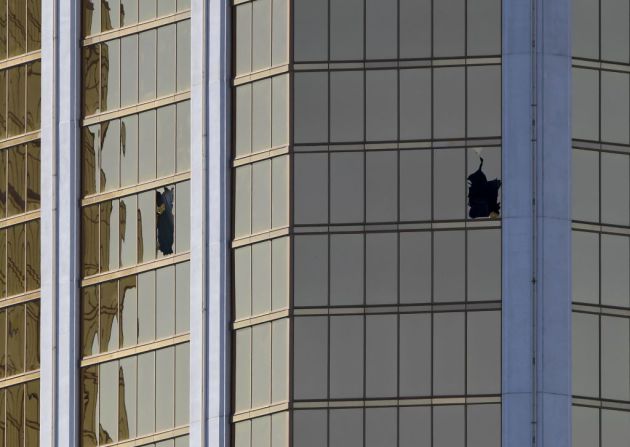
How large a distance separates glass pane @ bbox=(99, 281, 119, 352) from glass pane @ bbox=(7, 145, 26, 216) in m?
5.35

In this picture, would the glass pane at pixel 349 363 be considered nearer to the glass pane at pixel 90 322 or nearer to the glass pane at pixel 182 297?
the glass pane at pixel 182 297

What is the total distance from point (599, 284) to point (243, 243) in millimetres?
12087

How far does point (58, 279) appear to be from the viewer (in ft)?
325

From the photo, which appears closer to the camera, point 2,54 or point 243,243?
point 243,243

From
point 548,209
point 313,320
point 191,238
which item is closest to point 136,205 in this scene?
point 191,238

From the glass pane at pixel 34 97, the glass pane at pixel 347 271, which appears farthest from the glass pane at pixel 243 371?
the glass pane at pixel 34 97

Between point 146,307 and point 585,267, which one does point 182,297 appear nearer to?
point 146,307

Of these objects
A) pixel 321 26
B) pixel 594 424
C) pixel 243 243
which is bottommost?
pixel 594 424

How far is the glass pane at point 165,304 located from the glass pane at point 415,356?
8.72 metres

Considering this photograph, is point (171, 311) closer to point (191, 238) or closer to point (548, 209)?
point (191, 238)

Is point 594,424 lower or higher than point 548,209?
lower

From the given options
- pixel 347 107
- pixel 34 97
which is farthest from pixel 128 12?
pixel 347 107

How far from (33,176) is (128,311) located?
23.5ft

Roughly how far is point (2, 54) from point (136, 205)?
30.9ft
